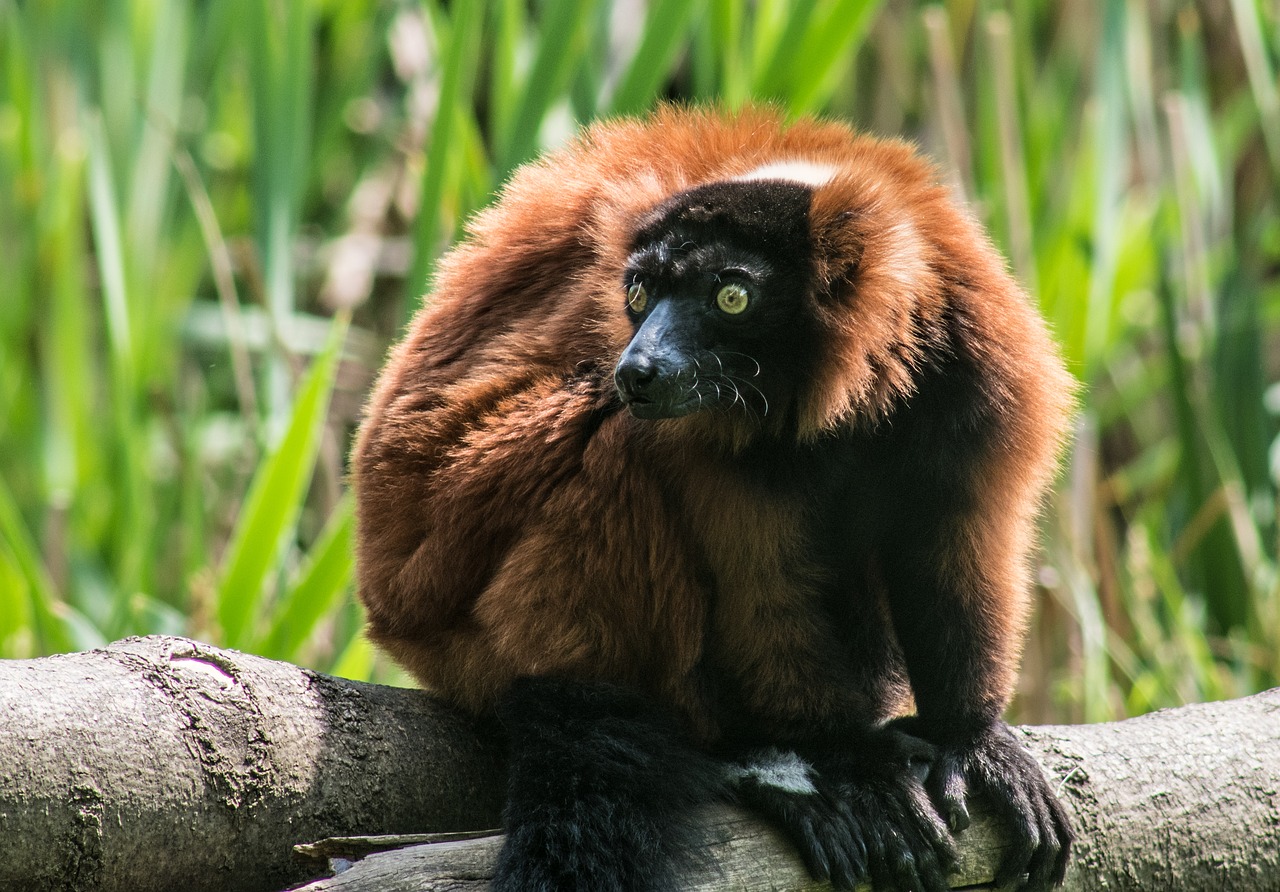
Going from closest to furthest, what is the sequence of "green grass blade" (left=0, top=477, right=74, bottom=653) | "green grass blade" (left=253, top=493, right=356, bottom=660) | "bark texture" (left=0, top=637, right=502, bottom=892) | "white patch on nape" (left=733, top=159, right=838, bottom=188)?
"bark texture" (left=0, top=637, right=502, bottom=892)
"white patch on nape" (left=733, top=159, right=838, bottom=188)
"green grass blade" (left=0, top=477, right=74, bottom=653)
"green grass blade" (left=253, top=493, right=356, bottom=660)

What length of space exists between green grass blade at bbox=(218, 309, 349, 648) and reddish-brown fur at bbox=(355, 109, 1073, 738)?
46cm

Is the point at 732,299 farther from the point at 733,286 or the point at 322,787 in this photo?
the point at 322,787

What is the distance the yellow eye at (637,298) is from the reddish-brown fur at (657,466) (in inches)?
3.1

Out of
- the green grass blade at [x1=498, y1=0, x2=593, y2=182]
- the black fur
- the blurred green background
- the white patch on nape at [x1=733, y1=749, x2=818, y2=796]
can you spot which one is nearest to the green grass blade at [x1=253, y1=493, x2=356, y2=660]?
the blurred green background

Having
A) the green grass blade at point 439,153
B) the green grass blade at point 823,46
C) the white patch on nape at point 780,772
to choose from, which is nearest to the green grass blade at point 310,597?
the green grass blade at point 439,153

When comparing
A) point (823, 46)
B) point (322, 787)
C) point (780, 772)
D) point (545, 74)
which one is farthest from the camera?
point (823, 46)

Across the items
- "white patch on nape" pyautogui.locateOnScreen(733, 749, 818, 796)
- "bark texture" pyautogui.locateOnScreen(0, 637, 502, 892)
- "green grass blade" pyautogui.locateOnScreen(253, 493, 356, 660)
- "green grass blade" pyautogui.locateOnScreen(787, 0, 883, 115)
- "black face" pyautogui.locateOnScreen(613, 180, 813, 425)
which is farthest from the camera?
"green grass blade" pyautogui.locateOnScreen(787, 0, 883, 115)

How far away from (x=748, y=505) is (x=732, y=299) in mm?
400

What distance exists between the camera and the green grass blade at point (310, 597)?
124 inches

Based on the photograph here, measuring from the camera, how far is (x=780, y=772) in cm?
235

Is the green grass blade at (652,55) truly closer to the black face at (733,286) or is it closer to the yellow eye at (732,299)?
the black face at (733,286)

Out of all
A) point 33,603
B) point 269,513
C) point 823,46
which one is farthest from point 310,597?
point 823,46

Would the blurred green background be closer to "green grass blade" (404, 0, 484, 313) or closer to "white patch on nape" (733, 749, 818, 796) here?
"green grass blade" (404, 0, 484, 313)

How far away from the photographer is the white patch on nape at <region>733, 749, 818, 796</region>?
90.5 inches
